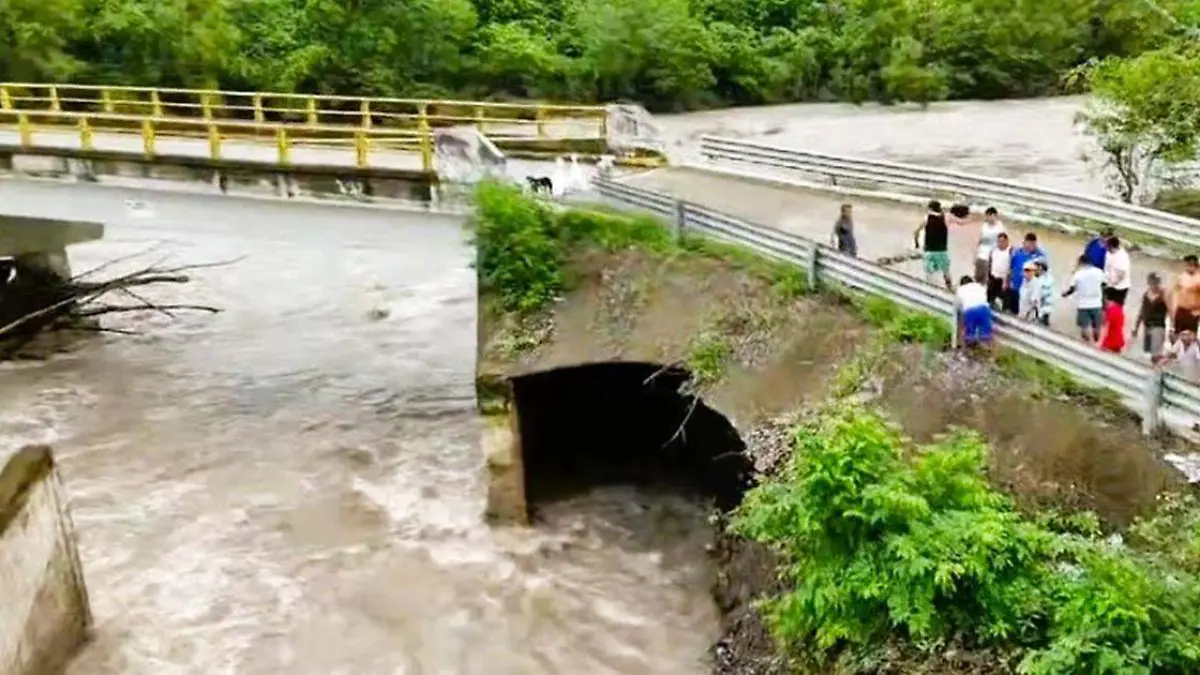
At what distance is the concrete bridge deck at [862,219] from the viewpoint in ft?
47.1

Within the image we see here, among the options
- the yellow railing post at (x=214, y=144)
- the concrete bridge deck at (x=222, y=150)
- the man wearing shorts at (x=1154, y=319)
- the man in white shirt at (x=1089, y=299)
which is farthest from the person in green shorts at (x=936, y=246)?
the yellow railing post at (x=214, y=144)

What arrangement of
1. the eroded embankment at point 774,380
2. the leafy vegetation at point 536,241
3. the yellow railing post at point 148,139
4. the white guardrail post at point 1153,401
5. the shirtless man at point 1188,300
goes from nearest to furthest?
1. the white guardrail post at point 1153,401
2. the eroded embankment at point 774,380
3. the shirtless man at point 1188,300
4. the leafy vegetation at point 536,241
5. the yellow railing post at point 148,139

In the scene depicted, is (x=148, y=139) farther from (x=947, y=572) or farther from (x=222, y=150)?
(x=947, y=572)

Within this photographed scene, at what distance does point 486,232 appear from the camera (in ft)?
53.4

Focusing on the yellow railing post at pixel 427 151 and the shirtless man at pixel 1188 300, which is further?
the yellow railing post at pixel 427 151

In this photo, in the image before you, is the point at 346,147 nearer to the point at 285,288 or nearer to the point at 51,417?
the point at 51,417

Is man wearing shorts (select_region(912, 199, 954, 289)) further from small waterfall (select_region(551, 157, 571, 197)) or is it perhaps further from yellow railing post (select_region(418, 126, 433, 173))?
yellow railing post (select_region(418, 126, 433, 173))

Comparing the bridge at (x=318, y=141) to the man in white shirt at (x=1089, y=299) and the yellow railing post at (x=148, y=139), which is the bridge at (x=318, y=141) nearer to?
the yellow railing post at (x=148, y=139)

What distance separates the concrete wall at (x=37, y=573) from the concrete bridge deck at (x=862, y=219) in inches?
360

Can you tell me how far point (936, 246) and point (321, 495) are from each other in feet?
29.5


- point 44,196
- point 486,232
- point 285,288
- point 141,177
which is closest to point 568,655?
point 486,232

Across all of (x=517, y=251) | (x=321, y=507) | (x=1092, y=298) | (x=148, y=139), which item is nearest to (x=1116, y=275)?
(x=1092, y=298)

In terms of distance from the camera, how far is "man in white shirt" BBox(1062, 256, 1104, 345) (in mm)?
12062

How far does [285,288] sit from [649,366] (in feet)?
48.7
